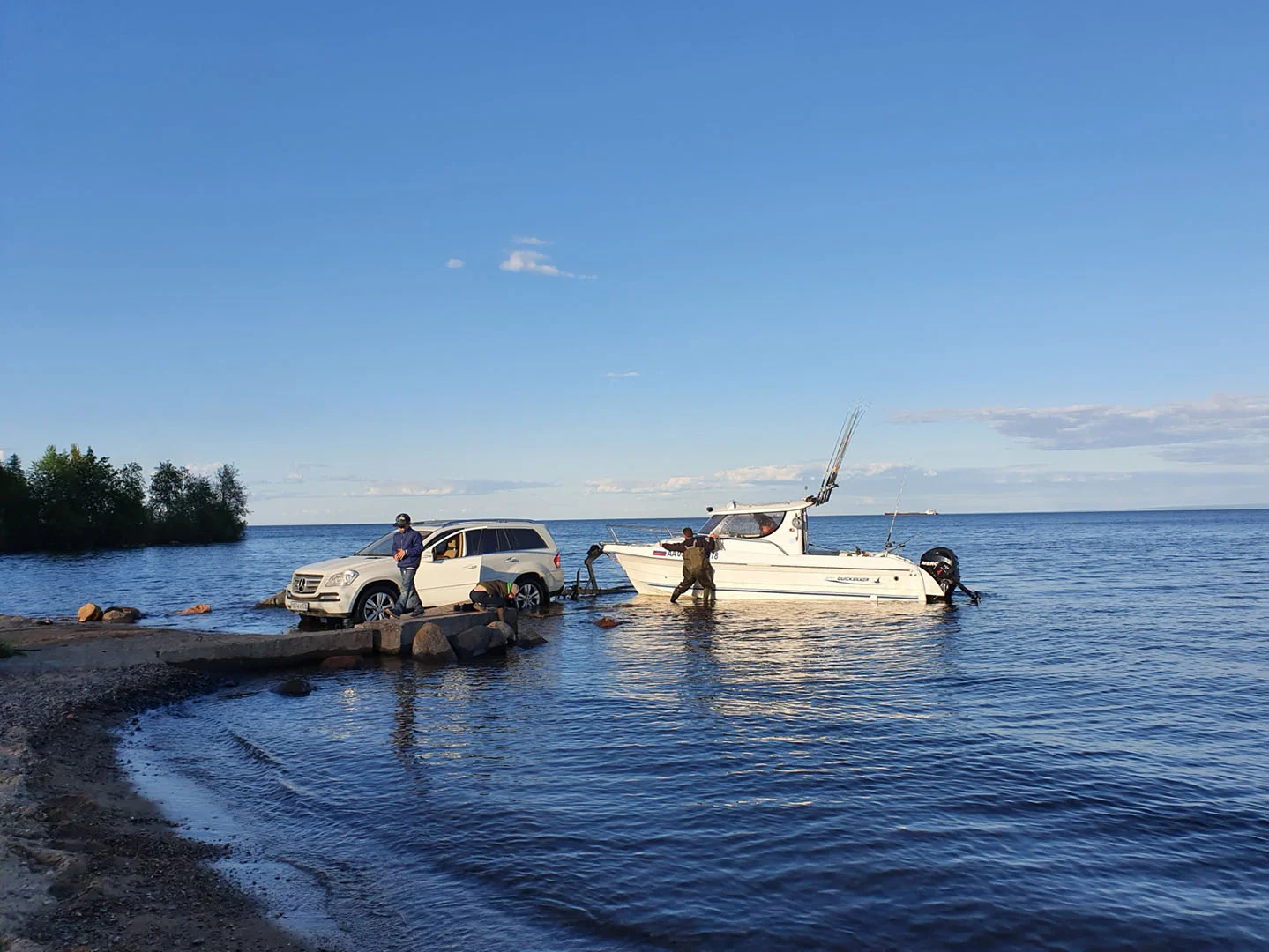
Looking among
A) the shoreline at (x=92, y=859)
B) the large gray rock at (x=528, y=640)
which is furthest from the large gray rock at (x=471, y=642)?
the shoreline at (x=92, y=859)

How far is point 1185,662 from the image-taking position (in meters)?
14.8

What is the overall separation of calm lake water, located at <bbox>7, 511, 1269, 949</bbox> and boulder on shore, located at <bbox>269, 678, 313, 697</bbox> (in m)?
0.27

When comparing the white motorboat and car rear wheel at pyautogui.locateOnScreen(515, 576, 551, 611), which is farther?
the white motorboat

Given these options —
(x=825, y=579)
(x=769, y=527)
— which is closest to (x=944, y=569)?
(x=825, y=579)

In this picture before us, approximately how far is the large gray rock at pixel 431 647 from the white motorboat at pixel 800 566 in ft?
30.2

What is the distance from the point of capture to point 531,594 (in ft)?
65.9

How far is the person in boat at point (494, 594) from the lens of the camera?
1725 centimetres

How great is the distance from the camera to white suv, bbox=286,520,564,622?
1659 centimetres

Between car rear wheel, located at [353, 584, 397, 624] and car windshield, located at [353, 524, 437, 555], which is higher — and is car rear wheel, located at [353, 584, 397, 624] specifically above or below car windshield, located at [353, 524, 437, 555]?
below

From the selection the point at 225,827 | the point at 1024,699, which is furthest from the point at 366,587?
the point at 1024,699

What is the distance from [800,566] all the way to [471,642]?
10314 mm

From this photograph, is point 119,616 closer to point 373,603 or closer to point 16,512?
point 373,603

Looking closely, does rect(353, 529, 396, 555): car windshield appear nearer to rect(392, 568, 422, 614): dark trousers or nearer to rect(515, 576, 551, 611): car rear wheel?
rect(392, 568, 422, 614): dark trousers

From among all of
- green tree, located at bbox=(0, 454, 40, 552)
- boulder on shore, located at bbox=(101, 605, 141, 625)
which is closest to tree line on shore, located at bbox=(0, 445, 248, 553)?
green tree, located at bbox=(0, 454, 40, 552)
